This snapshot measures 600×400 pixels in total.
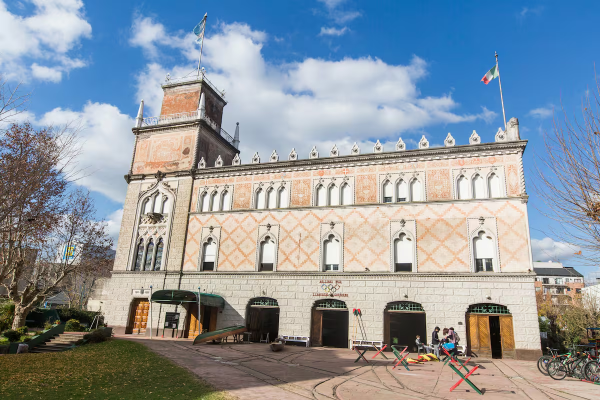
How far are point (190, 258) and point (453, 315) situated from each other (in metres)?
20.1

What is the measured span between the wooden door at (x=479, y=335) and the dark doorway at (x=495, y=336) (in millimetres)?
607

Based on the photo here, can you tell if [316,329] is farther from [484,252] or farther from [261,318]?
[484,252]

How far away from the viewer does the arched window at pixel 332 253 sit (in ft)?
95.6

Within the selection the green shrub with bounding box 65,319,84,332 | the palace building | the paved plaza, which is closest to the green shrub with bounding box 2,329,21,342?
the green shrub with bounding box 65,319,84,332

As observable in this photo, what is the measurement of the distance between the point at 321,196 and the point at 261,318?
34.9ft

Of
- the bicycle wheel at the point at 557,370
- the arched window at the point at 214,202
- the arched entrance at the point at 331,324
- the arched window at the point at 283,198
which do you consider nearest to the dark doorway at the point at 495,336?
the bicycle wheel at the point at 557,370

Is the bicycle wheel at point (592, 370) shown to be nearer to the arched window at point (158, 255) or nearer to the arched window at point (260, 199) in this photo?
the arched window at point (260, 199)

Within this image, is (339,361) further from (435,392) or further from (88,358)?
(88,358)

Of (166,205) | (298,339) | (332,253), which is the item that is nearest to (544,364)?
(332,253)

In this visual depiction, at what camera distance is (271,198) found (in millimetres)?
32500

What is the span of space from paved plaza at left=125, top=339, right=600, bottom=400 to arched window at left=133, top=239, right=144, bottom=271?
1328 centimetres

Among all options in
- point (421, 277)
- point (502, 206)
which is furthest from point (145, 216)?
point (502, 206)

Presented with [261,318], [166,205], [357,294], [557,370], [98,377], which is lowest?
[98,377]

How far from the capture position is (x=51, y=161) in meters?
14.8
